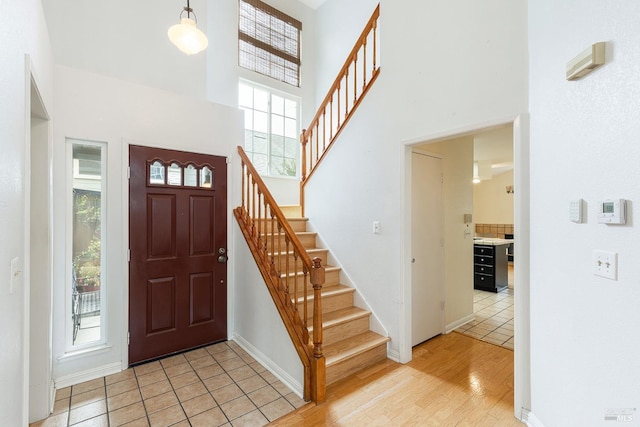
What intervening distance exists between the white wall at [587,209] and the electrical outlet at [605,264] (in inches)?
1.1

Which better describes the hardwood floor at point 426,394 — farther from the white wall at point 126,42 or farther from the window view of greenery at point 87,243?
the white wall at point 126,42

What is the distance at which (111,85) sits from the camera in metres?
2.70

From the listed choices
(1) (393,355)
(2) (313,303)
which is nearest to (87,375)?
(2) (313,303)

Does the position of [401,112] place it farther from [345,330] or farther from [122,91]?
[122,91]

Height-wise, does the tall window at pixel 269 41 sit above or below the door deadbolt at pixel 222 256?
above

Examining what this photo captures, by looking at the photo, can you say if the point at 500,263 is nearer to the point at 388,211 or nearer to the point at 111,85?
the point at 388,211

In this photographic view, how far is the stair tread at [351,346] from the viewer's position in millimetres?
2566

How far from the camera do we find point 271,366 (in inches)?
106

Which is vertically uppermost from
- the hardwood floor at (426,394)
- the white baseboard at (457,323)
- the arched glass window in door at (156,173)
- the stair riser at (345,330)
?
the arched glass window in door at (156,173)

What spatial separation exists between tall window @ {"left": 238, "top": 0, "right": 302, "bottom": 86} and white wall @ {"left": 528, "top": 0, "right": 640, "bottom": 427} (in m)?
4.05

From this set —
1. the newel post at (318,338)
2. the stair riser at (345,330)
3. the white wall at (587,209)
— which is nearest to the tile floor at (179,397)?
the newel post at (318,338)

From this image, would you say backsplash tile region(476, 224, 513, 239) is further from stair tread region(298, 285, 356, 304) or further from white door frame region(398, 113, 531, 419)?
white door frame region(398, 113, 531, 419)

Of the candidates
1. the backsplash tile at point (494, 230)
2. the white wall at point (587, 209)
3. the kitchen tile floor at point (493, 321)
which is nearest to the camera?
the white wall at point (587, 209)

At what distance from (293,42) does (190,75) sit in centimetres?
269
